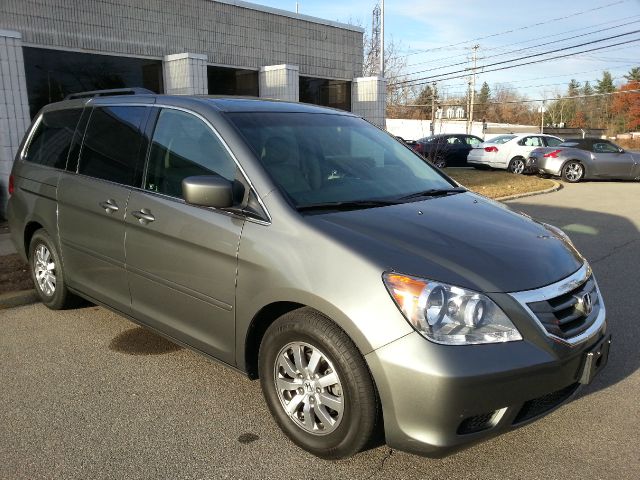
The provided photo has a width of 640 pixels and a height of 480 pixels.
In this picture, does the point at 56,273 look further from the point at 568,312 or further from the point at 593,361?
the point at 593,361

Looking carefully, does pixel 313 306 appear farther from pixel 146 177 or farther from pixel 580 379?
pixel 146 177

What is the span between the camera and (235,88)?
1489cm

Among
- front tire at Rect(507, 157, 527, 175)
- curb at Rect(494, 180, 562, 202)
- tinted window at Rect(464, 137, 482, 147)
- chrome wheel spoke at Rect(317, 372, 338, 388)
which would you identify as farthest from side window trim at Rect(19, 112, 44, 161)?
tinted window at Rect(464, 137, 482, 147)

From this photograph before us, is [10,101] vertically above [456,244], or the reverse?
[10,101]

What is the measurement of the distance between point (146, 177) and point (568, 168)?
16.0 meters

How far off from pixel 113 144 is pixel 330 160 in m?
1.75

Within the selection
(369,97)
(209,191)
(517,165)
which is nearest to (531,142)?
(517,165)

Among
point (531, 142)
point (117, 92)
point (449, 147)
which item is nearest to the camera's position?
point (117, 92)

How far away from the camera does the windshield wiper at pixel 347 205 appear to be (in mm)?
3021

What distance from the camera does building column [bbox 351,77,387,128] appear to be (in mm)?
17656

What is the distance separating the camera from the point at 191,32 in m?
13.6

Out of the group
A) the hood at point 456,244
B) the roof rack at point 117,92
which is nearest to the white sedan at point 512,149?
the roof rack at point 117,92

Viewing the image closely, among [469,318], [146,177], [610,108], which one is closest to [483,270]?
[469,318]

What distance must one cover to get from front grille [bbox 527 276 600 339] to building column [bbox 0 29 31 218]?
9482 millimetres
